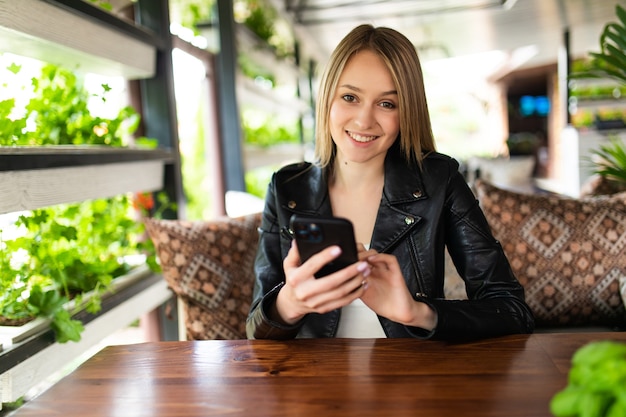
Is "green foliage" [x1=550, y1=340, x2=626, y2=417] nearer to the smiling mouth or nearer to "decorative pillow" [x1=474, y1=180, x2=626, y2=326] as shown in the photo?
the smiling mouth

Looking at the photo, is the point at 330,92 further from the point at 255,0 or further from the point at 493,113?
the point at 493,113

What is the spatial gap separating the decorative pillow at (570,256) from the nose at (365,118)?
0.88 meters

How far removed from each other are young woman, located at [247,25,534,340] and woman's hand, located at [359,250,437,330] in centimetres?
16

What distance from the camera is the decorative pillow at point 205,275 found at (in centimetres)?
186

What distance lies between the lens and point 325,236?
994 mm

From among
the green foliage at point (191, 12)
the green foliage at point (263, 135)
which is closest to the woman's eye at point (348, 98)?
the green foliage at point (191, 12)

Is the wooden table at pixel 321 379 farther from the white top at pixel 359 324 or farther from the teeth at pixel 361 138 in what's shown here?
the teeth at pixel 361 138

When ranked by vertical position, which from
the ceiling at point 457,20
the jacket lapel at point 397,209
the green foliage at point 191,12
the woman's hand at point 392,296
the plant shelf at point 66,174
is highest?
the ceiling at point 457,20

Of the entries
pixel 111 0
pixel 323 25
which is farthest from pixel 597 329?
pixel 323 25

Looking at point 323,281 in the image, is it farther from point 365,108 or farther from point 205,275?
point 205,275

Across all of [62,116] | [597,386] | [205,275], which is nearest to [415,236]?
[205,275]

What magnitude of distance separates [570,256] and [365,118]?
1.05 meters

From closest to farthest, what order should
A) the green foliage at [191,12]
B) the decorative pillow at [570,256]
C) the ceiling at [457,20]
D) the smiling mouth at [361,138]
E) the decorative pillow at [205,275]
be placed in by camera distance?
the smiling mouth at [361,138]
the decorative pillow at [205,275]
the decorative pillow at [570,256]
the green foliage at [191,12]
the ceiling at [457,20]

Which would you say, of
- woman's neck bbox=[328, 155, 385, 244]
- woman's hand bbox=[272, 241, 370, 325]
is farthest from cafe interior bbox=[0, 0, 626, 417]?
woman's neck bbox=[328, 155, 385, 244]
